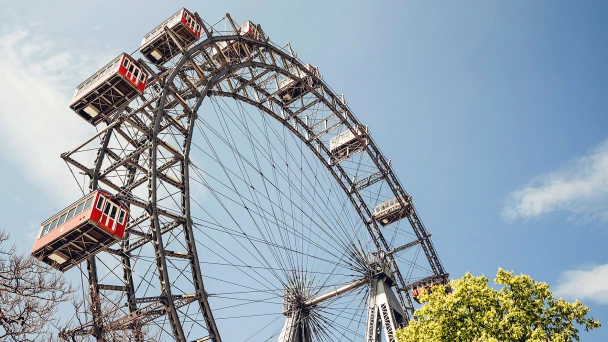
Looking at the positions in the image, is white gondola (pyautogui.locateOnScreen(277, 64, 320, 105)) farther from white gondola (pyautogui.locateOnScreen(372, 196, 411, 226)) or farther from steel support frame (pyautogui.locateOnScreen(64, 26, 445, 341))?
white gondola (pyautogui.locateOnScreen(372, 196, 411, 226))

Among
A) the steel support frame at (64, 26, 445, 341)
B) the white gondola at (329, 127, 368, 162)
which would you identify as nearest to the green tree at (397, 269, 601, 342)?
the steel support frame at (64, 26, 445, 341)

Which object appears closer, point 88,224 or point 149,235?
point 88,224

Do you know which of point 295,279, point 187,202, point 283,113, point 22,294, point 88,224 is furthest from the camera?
point 283,113

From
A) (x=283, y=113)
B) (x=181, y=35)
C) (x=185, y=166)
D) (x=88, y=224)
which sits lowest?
(x=88, y=224)

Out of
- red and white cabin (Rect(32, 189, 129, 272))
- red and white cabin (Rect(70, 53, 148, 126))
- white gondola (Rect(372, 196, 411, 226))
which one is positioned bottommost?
red and white cabin (Rect(32, 189, 129, 272))

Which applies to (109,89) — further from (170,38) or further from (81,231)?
(81,231)

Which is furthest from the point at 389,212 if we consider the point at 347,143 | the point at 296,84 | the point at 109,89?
the point at 109,89

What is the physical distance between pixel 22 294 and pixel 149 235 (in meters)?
5.25

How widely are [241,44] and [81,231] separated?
47.2 feet

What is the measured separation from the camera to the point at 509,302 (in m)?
18.4

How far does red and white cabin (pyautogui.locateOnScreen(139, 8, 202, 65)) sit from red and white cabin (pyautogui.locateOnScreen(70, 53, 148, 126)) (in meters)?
3.18

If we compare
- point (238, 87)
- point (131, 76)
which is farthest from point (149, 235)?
point (238, 87)

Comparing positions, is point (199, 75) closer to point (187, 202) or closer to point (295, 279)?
point (187, 202)

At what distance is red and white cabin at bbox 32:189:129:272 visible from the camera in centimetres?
1825
